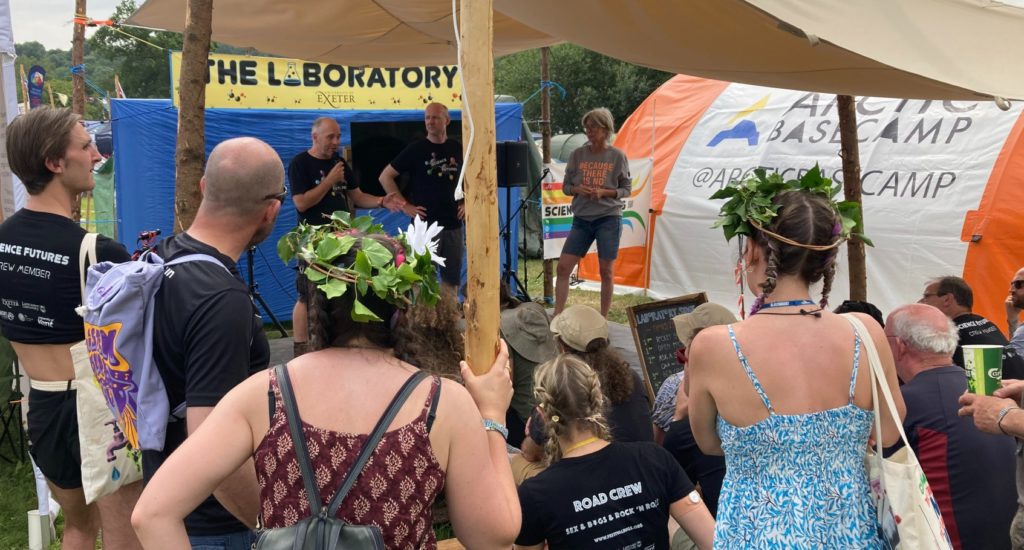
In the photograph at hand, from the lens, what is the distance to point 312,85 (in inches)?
368

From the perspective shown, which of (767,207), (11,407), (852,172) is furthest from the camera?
(852,172)

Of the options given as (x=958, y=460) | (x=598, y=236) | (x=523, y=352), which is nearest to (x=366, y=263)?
(x=958, y=460)

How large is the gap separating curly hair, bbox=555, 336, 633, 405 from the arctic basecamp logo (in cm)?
629

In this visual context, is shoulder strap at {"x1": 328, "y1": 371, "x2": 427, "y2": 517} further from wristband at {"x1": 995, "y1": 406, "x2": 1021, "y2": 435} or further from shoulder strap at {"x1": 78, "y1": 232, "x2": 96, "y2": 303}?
wristband at {"x1": 995, "y1": 406, "x2": 1021, "y2": 435}

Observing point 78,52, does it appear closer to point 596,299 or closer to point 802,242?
point 596,299

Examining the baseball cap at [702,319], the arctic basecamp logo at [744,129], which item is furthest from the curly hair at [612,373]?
the arctic basecamp logo at [744,129]

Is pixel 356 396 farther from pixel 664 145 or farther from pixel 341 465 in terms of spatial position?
pixel 664 145

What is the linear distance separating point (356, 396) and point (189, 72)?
2.99 m

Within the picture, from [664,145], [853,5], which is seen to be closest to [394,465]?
[853,5]

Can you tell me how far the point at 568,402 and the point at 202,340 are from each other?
43.0 inches

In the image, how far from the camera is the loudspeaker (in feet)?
26.9

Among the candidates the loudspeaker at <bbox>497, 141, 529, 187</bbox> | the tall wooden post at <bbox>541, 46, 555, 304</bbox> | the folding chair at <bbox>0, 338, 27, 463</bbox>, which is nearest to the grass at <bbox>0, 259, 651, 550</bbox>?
the folding chair at <bbox>0, 338, 27, 463</bbox>

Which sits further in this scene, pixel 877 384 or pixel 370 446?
pixel 877 384

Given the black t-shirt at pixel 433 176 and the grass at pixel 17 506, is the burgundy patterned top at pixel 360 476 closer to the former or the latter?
the grass at pixel 17 506
